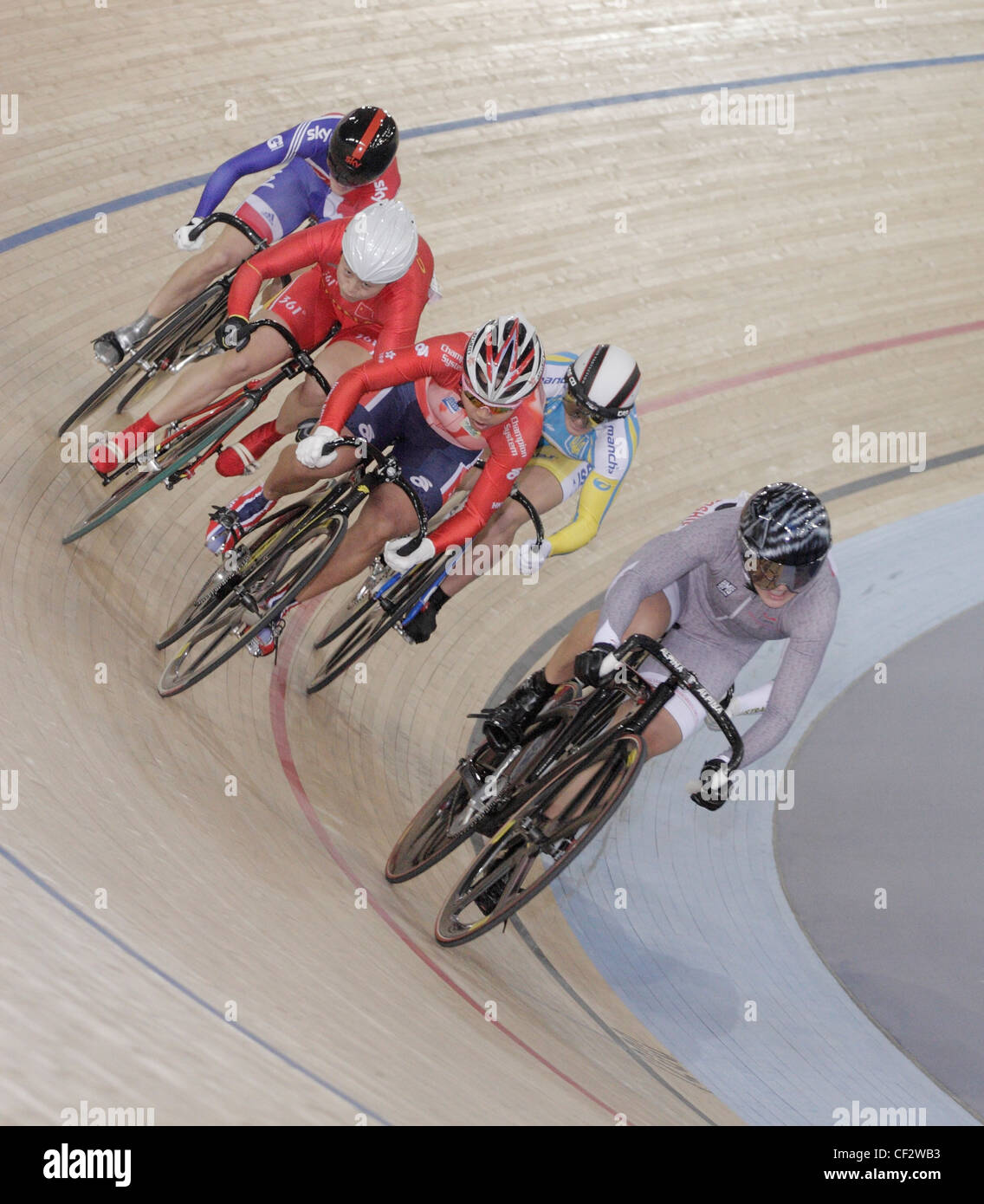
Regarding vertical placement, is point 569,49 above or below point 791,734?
above

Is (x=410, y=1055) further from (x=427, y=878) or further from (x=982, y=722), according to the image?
(x=982, y=722)

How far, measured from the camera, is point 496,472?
3.82 meters

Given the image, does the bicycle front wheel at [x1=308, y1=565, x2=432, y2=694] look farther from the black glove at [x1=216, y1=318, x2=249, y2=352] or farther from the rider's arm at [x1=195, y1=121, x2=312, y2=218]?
the rider's arm at [x1=195, y1=121, x2=312, y2=218]

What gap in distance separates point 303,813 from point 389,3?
5.52 metres

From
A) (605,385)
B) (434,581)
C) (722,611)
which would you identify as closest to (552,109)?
(605,385)

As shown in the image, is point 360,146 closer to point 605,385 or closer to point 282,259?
point 282,259

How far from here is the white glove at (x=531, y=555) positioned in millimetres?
3818

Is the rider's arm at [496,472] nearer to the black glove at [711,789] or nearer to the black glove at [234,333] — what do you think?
the black glove at [234,333]

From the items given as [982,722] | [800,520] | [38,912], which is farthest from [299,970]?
[982,722]

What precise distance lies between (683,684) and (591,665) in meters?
0.23

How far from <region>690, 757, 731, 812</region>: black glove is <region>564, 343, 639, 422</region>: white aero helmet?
1238 mm

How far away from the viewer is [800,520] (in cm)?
312

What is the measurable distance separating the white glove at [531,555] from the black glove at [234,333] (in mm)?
1022

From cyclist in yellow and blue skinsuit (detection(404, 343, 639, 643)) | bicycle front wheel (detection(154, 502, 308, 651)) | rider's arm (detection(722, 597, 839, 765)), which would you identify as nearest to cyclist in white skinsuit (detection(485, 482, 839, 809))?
rider's arm (detection(722, 597, 839, 765))
